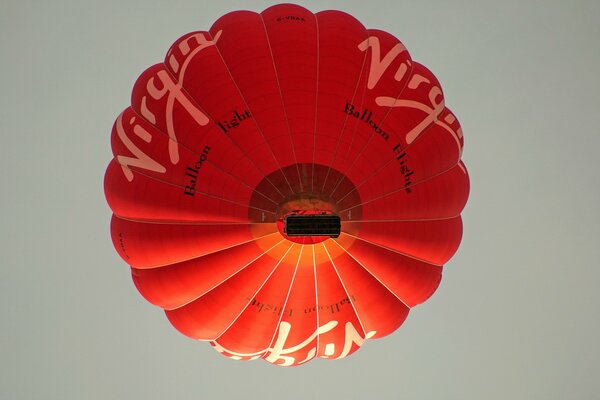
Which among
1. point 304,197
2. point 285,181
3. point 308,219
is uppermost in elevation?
point 285,181

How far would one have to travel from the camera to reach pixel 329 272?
1207 cm

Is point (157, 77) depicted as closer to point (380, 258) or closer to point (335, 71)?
point (335, 71)

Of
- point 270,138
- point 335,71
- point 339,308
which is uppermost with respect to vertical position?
point 335,71

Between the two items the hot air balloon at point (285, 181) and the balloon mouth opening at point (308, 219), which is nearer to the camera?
the balloon mouth opening at point (308, 219)

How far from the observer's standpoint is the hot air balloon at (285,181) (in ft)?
37.7

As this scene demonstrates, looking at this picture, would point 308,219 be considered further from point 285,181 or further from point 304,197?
point 285,181

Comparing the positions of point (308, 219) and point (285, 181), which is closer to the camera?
point (308, 219)

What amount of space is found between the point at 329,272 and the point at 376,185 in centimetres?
146

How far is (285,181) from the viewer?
37.8ft

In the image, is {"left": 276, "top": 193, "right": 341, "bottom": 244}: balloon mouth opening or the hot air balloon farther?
the hot air balloon

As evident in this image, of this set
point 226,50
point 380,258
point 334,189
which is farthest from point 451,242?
point 226,50

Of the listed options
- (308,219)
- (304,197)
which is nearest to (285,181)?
(304,197)

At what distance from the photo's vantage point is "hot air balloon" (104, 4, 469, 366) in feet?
37.7

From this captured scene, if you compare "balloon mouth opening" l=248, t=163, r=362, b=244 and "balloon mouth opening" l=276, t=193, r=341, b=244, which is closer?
"balloon mouth opening" l=276, t=193, r=341, b=244
